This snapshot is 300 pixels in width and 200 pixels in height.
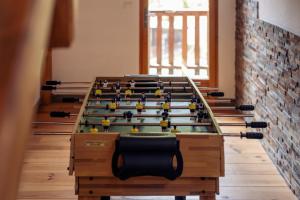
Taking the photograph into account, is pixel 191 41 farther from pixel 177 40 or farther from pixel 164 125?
pixel 164 125

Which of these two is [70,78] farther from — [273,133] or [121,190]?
[121,190]

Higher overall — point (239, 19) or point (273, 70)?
point (239, 19)

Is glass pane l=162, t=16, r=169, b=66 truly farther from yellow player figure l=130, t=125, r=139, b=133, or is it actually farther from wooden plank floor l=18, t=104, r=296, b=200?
yellow player figure l=130, t=125, r=139, b=133

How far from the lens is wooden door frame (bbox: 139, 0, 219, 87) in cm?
565

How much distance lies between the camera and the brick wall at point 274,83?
127 inches

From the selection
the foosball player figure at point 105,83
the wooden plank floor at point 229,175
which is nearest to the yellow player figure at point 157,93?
the foosball player figure at point 105,83

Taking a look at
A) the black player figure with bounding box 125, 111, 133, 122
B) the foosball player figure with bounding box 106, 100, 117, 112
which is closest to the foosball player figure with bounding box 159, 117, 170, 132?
the black player figure with bounding box 125, 111, 133, 122

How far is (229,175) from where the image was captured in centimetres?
362

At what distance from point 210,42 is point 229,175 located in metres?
2.39

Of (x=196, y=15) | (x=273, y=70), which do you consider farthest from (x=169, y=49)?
(x=273, y=70)

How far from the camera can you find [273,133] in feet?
12.6

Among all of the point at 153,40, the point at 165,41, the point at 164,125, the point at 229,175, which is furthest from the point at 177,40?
the point at 164,125

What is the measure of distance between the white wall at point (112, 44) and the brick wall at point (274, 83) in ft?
1.39

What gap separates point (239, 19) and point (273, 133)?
1.89 metres
